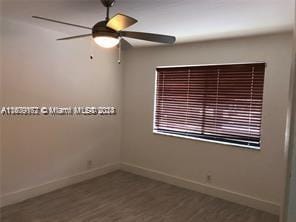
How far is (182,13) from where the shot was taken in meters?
2.57

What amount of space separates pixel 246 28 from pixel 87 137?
9.69 feet

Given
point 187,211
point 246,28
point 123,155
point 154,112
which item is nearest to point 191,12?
point 246,28

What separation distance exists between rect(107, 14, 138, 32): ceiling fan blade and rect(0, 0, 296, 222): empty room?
178mm

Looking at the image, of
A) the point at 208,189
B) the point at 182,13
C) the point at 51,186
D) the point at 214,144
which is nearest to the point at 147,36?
the point at 182,13

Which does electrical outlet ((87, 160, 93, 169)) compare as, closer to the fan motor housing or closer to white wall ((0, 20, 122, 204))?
white wall ((0, 20, 122, 204))

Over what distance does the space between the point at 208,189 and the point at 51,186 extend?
241 cm

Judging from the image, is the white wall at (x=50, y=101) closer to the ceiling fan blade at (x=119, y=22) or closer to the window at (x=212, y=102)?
the window at (x=212, y=102)

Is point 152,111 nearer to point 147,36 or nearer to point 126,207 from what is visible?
point 126,207

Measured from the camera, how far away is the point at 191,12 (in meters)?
2.52

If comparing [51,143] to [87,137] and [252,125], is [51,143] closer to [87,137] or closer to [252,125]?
[87,137]

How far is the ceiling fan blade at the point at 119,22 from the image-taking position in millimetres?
1796

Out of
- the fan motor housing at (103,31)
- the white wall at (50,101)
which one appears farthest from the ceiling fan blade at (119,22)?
the white wall at (50,101)

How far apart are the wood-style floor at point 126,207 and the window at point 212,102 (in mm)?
929

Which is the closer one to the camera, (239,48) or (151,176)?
(239,48)
